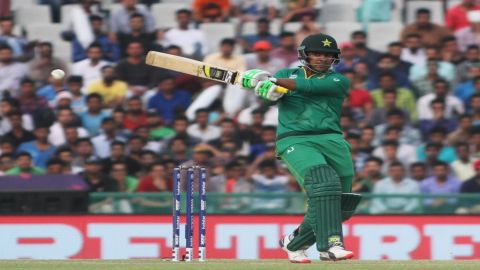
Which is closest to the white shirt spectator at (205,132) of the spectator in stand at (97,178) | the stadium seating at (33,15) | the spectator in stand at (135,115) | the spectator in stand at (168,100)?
the spectator in stand at (168,100)

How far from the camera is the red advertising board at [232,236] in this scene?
A: 41.5 ft

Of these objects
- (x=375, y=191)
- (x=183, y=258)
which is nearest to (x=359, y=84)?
(x=375, y=191)

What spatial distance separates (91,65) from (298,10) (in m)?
2.70

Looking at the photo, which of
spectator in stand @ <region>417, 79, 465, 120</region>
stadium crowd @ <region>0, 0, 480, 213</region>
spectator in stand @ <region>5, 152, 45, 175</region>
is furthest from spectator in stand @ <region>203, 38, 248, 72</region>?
spectator in stand @ <region>5, 152, 45, 175</region>

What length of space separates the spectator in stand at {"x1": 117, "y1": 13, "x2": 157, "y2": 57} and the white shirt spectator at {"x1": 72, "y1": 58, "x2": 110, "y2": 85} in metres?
0.41

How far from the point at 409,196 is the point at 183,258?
3494mm

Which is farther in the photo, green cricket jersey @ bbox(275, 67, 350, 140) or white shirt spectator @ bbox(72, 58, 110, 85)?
white shirt spectator @ bbox(72, 58, 110, 85)

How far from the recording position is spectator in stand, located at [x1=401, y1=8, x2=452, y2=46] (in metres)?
15.1

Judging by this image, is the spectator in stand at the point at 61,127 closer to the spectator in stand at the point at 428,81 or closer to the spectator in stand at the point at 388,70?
the spectator in stand at the point at 388,70

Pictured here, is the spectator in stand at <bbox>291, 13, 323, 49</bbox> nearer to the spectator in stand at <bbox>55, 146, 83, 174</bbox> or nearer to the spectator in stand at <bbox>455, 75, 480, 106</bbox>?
the spectator in stand at <bbox>455, 75, 480, 106</bbox>

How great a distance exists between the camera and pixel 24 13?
16.0 metres

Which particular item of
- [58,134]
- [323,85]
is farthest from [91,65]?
[323,85]

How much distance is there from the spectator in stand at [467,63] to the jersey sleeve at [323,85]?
572 centimetres

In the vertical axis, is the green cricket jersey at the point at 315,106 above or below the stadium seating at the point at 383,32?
below
